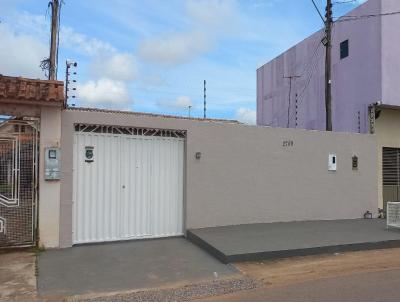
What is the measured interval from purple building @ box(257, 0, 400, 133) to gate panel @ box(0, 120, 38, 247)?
10544 millimetres

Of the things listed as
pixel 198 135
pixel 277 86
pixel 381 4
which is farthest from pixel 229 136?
pixel 277 86

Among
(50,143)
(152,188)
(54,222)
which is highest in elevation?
(50,143)

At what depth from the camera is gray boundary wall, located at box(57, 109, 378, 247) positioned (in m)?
10.1

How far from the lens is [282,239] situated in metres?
9.86

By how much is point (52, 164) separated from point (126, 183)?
174cm

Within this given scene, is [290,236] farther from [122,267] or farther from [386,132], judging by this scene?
[386,132]

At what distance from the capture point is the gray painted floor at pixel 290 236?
358 inches

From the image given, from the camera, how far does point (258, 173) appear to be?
11766 mm

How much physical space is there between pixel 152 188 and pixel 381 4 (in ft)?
31.8

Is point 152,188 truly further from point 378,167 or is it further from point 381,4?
point 381,4

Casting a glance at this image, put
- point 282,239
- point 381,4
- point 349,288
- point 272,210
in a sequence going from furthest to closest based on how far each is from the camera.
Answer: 1. point 381,4
2. point 272,210
3. point 282,239
4. point 349,288

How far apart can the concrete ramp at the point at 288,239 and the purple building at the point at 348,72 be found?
4773 mm

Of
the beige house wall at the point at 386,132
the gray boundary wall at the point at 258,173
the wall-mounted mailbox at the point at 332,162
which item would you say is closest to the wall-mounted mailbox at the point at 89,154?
the gray boundary wall at the point at 258,173

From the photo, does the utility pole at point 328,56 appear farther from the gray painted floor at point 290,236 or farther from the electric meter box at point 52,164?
the electric meter box at point 52,164
